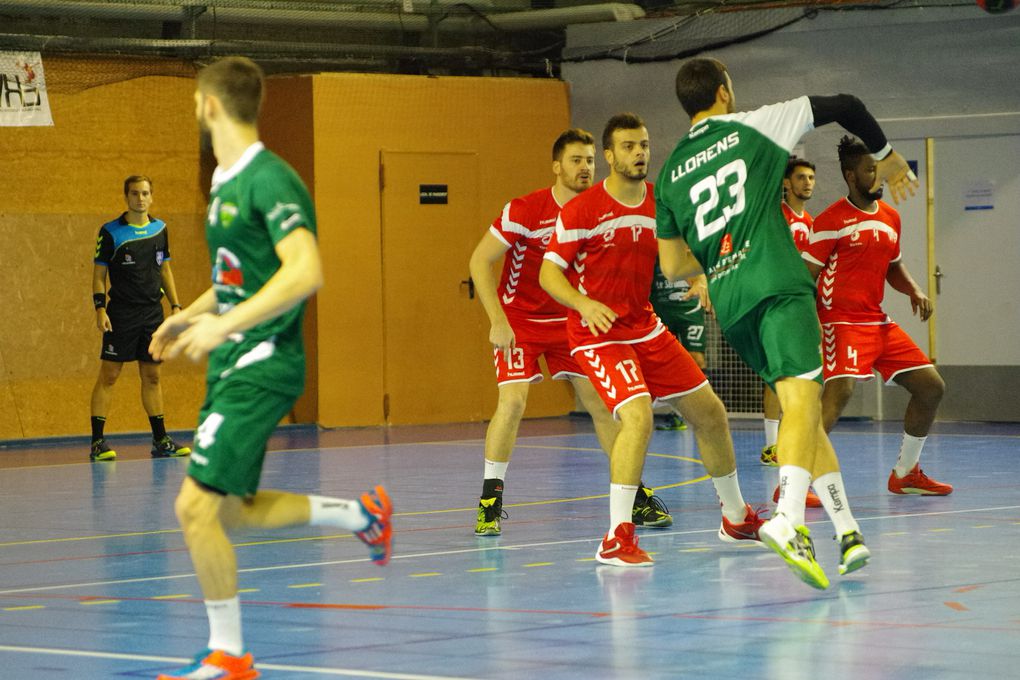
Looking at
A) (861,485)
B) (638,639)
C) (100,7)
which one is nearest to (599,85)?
(100,7)

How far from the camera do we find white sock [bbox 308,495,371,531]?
554 cm

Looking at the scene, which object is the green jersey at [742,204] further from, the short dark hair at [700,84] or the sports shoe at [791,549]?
the sports shoe at [791,549]

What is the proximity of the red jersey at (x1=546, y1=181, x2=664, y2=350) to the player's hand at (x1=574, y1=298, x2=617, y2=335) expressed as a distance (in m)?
0.31

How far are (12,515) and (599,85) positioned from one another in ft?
31.7

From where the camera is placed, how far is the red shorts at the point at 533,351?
911 cm

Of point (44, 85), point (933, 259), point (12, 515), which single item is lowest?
point (12, 515)

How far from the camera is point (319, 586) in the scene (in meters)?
7.30


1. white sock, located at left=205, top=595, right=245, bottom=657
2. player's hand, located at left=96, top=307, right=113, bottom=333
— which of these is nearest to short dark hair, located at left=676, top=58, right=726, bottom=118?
white sock, located at left=205, top=595, right=245, bottom=657

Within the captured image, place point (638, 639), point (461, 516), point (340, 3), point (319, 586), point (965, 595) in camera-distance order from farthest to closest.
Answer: point (340, 3), point (461, 516), point (319, 586), point (965, 595), point (638, 639)

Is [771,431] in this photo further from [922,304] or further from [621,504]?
[621,504]

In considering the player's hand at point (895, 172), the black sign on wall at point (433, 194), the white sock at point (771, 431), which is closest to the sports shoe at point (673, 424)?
the black sign on wall at point (433, 194)

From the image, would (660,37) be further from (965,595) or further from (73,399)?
(965,595)

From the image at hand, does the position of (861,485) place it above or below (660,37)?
below

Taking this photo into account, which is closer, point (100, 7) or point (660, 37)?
point (100, 7)
